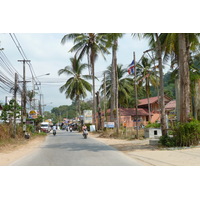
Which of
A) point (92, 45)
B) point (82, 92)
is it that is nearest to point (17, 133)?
point (92, 45)

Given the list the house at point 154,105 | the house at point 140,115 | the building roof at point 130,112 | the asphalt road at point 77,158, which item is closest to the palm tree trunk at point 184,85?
the asphalt road at point 77,158

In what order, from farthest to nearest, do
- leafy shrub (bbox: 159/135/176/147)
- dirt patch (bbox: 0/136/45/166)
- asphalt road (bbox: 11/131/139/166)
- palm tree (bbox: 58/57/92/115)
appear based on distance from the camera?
1. palm tree (bbox: 58/57/92/115)
2. leafy shrub (bbox: 159/135/176/147)
3. dirt patch (bbox: 0/136/45/166)
4. asphalt road (bbox: 11/131/139/166)

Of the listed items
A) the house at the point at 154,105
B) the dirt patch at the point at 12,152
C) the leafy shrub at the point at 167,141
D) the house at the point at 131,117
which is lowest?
the dirt patch at the point at 12,152

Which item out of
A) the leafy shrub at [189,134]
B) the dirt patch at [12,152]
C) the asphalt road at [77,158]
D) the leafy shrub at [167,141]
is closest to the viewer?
the asphalt road at [77,158]

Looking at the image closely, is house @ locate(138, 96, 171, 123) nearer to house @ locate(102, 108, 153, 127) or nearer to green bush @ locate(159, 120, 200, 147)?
house @ locate(102, 108, 153, 127)

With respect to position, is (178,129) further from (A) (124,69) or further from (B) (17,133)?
(A) (124,69)

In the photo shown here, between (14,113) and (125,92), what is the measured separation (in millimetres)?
22990

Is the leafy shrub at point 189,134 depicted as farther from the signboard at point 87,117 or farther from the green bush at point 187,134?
the signboard at point 87,117

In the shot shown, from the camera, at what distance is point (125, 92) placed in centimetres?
4100

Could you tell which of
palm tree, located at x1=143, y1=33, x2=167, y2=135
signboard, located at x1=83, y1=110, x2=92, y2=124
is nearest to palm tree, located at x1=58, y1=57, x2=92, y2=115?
signboard, located at x1=83, y1=110, x2=92, y2=124

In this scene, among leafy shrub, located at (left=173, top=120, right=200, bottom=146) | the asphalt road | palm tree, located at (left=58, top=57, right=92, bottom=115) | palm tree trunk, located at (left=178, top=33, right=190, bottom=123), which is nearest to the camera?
the asphalt road

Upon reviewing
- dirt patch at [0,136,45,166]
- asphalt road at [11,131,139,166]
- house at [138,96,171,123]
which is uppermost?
house at [138,96,171,123]

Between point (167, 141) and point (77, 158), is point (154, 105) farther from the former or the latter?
point (77, 158)

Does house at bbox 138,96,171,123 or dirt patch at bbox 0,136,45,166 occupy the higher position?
house at bbox 138,96,171,123
